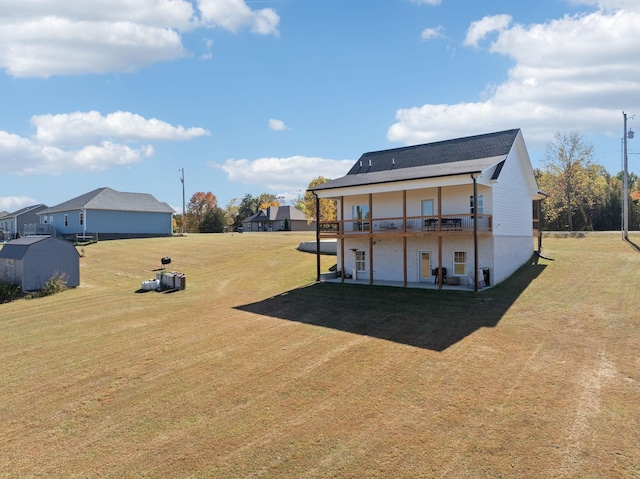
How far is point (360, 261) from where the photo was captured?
79.7ft

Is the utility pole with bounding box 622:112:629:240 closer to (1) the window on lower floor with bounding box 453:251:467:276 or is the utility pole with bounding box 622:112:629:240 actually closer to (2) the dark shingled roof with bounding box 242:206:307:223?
(1) the window on lower floor with bounding box 453:251:467:276

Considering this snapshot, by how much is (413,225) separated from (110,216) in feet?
116

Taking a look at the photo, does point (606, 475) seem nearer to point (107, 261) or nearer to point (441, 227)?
point (441, 227)

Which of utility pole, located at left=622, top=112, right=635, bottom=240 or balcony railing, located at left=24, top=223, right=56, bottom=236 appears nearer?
utility pole, located at left=622, top=112, right=635, bottom=240

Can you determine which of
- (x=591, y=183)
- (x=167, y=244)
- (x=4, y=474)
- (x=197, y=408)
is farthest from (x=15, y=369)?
(x=591, y=183)

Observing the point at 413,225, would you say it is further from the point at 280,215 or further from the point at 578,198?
the point at 280,215

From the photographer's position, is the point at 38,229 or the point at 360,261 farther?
the point at 38,229

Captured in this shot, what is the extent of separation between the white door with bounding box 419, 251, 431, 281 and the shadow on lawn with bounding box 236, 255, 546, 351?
232 cm

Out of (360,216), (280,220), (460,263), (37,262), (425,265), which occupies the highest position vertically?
(280,220)

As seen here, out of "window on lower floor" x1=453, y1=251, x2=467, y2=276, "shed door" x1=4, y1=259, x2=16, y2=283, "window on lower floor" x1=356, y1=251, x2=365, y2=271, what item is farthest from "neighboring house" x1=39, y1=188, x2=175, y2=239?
"window on lower floor" x1=453, y1=251, x2=467, y2=276

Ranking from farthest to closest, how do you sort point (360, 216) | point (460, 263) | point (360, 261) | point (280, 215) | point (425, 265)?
point (280, 215) → point (360, 216) → point (360, 261) → point (425, 265) → point (460, 263)

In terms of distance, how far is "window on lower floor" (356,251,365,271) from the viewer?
24203 millimetres

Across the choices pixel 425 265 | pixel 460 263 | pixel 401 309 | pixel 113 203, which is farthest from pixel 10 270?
pixel 460 263

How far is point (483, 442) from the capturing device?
22.4 ft
